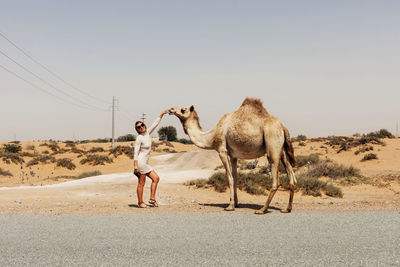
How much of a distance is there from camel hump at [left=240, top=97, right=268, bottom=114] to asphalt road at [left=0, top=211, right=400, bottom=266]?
105 inches

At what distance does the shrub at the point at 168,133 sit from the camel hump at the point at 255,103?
245ft

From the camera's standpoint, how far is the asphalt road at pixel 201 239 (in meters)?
4.75

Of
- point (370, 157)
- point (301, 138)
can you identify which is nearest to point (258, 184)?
point (370, 157)

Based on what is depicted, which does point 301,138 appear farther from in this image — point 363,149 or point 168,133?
point 168,133

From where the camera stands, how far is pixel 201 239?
5820mm

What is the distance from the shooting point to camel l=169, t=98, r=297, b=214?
8.66 m

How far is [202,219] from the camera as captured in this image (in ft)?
25.0

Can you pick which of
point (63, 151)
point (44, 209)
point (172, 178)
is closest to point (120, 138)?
point (63, 151)

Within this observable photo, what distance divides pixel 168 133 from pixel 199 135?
245 ft

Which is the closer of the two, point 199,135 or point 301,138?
point 199,135

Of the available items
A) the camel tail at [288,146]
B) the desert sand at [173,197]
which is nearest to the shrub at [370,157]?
the desert sand at [173,197]

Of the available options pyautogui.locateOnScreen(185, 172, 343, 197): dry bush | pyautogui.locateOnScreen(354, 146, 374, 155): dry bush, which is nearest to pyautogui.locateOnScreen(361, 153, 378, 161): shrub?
pyautogui.locateOnScreen(354, 146, 374, 155): dry bush

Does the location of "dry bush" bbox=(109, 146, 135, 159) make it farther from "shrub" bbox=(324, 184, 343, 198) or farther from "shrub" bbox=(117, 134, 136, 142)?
"shrub" bbox=(117, 134, 136, 142)

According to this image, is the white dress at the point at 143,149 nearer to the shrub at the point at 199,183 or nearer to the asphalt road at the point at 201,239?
the asphalt road at the point at 201,239
